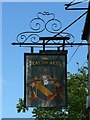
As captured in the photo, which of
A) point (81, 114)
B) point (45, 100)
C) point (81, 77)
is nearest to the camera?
point (45, 100)

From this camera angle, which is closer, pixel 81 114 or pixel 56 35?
pixel 56 35

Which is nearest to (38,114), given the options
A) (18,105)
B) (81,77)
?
(18,105)

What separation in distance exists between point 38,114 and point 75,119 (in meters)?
3.98

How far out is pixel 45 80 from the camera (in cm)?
1401

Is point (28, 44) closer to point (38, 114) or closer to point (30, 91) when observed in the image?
point (30, 91)

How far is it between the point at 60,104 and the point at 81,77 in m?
29.8

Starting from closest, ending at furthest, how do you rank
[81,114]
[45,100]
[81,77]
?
[45,100] < [81,114] < [81,77]

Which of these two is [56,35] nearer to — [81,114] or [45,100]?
[45,100]

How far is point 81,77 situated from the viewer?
143ft

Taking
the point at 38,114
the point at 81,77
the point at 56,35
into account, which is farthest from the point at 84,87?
the point at 56,35

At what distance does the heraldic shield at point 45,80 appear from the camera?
13891mm

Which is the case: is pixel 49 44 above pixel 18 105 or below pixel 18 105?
above

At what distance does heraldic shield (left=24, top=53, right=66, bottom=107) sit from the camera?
13.9 m

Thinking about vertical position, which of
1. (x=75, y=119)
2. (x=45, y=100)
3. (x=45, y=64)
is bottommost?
(x=75, y=119)
